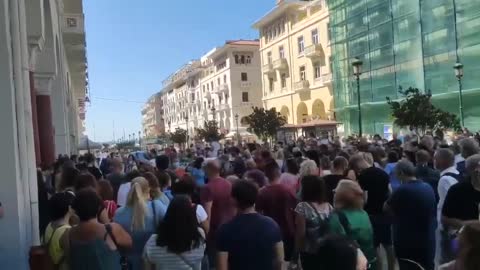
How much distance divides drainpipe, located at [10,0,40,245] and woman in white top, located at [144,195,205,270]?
3333mm

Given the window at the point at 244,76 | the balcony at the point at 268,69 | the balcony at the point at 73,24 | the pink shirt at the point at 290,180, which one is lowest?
the pink shirt at the point at 290,180

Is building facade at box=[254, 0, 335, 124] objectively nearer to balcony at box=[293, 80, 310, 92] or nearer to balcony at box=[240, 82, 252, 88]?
balcony at box=[293, 80, 310, 92]

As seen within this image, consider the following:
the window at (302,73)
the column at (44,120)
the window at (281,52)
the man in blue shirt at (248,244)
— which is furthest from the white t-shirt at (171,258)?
the window at (281,52)

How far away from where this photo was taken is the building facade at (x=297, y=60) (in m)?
47.5

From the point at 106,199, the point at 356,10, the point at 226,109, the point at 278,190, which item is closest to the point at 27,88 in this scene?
the point at 106,199

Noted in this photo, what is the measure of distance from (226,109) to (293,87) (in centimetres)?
2321

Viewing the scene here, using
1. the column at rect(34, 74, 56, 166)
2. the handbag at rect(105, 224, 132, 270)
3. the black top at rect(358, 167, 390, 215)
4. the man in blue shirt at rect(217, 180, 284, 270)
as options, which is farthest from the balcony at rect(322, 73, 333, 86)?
the man in blue shirt at rect(217, 180, 284, 270)

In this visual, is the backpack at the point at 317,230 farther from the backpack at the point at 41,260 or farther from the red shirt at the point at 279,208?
the backpack at the point at 41,260

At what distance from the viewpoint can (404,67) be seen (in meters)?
34.5

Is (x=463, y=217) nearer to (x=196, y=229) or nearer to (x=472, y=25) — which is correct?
(x=196, y=229)

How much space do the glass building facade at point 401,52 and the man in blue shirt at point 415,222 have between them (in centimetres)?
2554

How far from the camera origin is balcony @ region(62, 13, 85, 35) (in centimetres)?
2102

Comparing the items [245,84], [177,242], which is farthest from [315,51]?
[177,242]

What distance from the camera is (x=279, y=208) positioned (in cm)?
630
